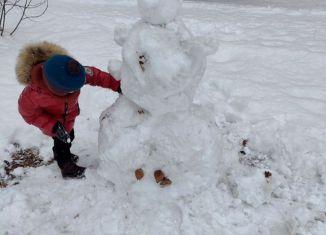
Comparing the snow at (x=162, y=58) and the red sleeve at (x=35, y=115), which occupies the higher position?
the snow at (x=162, y=58)

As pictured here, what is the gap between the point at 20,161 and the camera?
342 cm

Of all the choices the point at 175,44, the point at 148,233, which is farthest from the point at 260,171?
the point at 175,44

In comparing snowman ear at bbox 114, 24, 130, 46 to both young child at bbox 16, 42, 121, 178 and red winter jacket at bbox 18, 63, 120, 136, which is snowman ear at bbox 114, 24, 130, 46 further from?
red winter jacket at bbox 18, 63, 120, 136

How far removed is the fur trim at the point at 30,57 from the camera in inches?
114

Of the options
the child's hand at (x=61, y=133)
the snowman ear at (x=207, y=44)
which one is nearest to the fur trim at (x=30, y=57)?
the child's hand at (x=61, y=133)

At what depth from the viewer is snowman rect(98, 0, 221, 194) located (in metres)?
2.43

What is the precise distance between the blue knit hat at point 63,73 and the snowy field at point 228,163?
802 mm

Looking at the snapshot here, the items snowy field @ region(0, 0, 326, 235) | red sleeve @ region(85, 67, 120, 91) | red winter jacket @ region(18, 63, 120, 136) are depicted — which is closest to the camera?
snowy field @ region(0, 0, 326, 235)

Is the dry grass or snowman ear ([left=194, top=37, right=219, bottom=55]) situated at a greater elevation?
snowman ear ([left=194, top=37, right=219, bottom=55])

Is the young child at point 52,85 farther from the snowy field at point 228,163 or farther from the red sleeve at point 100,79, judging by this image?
the snowy field at point 228,163

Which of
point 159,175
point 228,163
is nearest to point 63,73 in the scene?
point 159,175

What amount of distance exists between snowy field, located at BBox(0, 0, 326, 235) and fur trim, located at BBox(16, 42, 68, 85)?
838 millimetres

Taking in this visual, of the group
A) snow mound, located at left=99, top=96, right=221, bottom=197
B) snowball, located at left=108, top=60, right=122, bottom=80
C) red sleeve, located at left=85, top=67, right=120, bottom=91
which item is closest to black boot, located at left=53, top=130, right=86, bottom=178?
snow mound, located at left=99, top=96, right=221, bottom=197

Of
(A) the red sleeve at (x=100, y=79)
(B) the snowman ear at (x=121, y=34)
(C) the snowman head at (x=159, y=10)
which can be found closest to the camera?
(C) the snowman head at (x=159, y=10)
